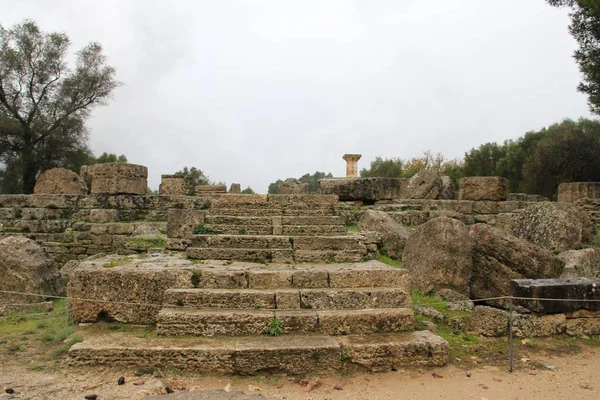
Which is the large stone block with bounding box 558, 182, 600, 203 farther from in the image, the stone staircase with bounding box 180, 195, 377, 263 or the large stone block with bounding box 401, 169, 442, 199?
the stone staircase with bounding box 180, 195, 377, 263

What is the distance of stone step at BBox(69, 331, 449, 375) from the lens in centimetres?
372

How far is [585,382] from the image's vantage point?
3.79 m

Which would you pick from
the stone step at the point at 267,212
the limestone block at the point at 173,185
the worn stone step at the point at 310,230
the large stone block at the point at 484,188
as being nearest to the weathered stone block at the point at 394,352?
the worn stone step at the point at 310,230

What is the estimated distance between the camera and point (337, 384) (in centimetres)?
359

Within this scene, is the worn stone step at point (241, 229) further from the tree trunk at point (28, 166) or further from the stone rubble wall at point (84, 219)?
the tree trunk at point (28, 166)

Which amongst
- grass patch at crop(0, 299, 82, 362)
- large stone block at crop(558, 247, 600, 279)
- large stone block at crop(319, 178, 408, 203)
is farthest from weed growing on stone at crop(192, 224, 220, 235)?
large stone block at crop(558, 247, 600, 279)

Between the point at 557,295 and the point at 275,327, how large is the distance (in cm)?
325

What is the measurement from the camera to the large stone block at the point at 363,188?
9.29 m

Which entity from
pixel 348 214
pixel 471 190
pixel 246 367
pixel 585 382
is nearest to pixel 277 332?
pixel 246 367

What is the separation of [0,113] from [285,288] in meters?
24.0

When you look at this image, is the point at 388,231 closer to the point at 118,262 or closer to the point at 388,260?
the point at 388,260

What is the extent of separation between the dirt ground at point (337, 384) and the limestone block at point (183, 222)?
10.0ft

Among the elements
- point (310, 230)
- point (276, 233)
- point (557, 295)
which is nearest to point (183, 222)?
point (276, 233)

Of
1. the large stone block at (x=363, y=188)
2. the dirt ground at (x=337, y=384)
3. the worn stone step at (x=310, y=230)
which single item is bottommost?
the dirt ground at (x=337, y=384)
